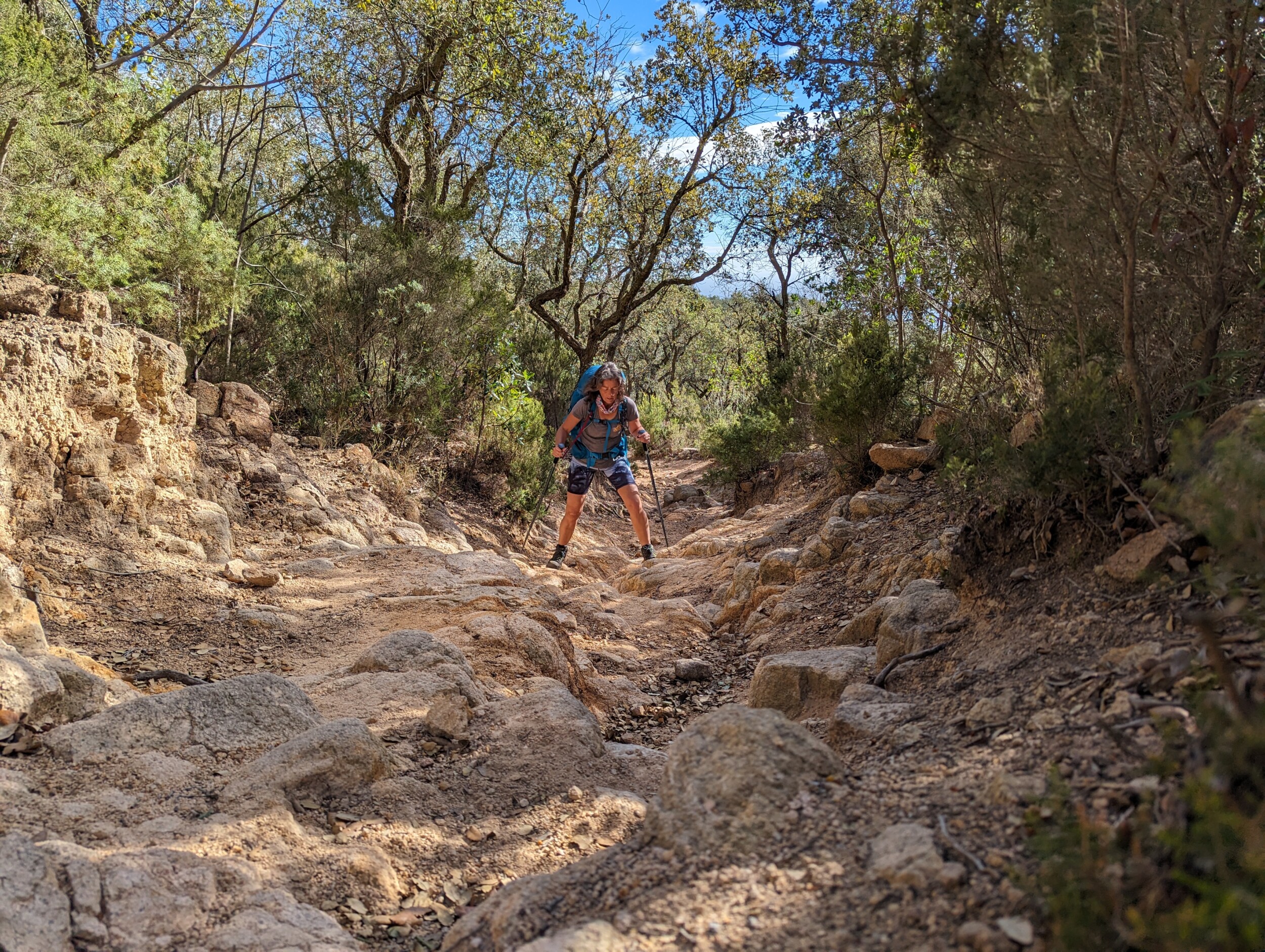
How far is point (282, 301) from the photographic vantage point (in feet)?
29.2

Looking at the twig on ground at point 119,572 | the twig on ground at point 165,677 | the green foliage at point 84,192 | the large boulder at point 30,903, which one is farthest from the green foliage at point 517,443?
the large boulder at point 30,903

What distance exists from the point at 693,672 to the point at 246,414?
5026 millimetres

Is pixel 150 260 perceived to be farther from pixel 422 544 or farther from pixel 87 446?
pixel 422 544

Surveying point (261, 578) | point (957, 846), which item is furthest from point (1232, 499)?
point (261, 578)

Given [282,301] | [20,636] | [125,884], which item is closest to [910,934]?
[125,884]

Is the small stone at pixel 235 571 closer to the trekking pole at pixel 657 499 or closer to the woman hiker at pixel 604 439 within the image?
the woman hiker at pixel 604 439

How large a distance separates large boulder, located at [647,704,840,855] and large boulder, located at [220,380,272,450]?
249 inches

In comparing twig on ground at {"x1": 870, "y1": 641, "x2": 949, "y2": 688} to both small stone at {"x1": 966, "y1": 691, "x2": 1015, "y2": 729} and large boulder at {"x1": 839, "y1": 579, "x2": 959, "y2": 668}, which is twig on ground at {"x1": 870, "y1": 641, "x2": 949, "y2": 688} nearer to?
large boulder at {"x1": 839, "y1": 579, "x2": 959, "y2": 668}

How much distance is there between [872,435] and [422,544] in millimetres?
4452

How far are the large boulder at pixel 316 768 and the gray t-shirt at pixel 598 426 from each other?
5.01m

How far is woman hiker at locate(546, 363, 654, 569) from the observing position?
7680 millimetres

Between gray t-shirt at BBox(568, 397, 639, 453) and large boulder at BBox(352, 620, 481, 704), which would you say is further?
gray t-shirt at BBox(568, 397, 639, 453)

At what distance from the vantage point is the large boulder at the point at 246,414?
741 centimetres

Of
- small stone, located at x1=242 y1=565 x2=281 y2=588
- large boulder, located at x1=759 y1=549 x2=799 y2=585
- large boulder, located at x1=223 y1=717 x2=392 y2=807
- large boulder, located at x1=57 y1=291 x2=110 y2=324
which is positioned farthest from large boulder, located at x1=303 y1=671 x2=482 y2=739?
large boulder, located at x1=57 y1=291 x2=110 y2=324
